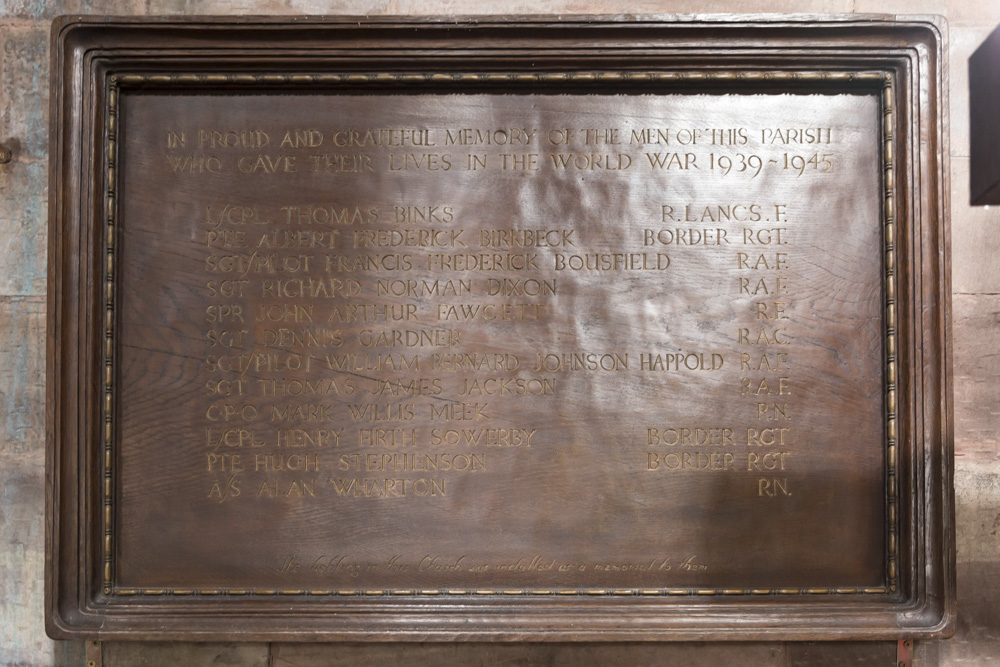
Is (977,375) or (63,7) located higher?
(63,7)

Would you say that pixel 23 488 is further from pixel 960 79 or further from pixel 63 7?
pixel 960 79

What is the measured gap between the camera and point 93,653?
2463mm

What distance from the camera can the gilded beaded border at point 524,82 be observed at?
244 cm

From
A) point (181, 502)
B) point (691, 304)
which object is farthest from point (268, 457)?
point (691, 304)

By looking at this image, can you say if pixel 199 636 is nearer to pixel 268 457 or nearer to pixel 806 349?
pixel 268 457

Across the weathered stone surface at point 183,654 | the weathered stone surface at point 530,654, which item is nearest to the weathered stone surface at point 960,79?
the weathered stone surface at point 530,654

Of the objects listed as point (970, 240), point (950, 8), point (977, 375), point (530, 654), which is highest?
point (950, 8)

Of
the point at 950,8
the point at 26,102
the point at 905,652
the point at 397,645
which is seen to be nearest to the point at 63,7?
the point at 26,102

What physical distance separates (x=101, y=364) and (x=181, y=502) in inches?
23.2

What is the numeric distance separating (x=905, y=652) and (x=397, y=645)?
1881 mm

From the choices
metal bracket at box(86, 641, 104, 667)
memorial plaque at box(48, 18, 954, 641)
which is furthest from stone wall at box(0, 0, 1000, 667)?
memorial plaque at box(48, 18, 954, 641)

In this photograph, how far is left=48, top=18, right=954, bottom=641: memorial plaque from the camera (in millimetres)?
2436

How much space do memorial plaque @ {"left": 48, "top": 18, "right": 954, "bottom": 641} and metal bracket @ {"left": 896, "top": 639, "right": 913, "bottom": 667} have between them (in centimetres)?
18

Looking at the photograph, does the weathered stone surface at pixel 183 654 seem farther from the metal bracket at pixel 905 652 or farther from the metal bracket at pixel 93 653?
the metal bracket at pixel 905 652
